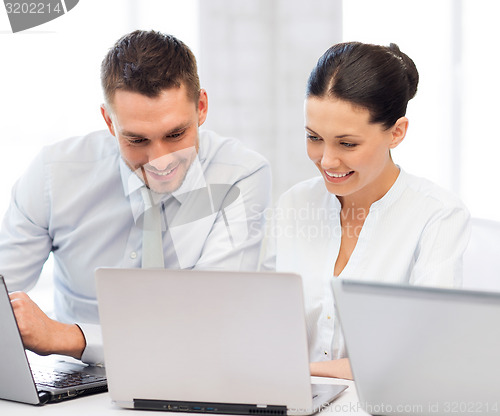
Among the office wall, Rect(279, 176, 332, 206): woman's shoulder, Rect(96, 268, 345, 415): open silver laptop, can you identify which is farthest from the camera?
the office wall

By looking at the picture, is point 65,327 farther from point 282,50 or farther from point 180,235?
point 282,50

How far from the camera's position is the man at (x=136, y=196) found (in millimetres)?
1717

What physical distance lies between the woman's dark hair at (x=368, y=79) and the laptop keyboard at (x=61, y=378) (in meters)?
0.82

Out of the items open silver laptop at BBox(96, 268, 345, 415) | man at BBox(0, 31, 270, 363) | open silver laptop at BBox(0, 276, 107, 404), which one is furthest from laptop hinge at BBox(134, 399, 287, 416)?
man at BBox(0, 31, 270, 363)

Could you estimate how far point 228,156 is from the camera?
6.31ft

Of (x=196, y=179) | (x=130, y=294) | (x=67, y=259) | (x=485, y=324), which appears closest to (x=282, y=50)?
(x=196, y=179)

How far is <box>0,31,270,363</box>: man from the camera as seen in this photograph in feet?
5.63

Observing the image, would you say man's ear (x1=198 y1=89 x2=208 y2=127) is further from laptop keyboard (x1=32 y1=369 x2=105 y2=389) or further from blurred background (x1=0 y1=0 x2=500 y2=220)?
blurred background (x1=0 y1=0 x2=500 y2=220)

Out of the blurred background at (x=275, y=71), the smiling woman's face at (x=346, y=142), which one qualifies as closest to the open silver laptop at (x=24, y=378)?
the smiling woman's face at (x=346, y=142)

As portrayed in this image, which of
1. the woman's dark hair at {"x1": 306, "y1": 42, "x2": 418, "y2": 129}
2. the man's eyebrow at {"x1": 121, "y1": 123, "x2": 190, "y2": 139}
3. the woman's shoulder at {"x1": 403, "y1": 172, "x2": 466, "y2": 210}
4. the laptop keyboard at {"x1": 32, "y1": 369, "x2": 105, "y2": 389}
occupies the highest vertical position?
the woman's dark hair at {"x1": 306, "y1": 42, "x2": 418, "y2": 129}

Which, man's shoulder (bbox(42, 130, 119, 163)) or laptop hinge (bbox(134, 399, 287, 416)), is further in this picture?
man's shoulder (bbox(42, 130, 119, 163))

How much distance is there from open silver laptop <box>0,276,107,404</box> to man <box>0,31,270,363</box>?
1.70 feet

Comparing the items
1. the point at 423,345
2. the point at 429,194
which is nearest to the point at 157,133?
the point at 429,194

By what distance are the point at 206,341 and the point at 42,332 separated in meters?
0.47
